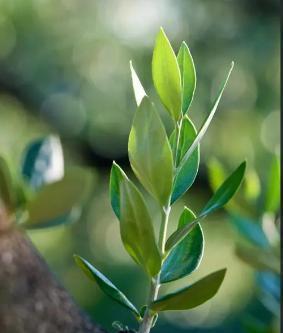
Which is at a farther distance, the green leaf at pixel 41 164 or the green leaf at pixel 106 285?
the green leaf at pixel 41 164

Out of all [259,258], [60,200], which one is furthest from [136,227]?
[259,258]

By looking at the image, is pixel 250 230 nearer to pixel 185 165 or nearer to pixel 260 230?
pixel 260 230

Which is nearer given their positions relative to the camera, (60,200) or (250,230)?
(60,200)

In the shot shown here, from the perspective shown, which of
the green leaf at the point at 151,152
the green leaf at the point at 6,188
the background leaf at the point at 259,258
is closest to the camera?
the green leaf at the point at 151,152

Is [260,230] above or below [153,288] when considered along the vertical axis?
below

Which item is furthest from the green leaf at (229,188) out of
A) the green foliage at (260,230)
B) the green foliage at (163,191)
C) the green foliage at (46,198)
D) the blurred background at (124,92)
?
the blurred background at (124,92)

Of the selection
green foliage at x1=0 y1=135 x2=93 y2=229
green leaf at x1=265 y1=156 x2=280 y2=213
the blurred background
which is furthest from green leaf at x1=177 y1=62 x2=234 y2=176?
the blurred background

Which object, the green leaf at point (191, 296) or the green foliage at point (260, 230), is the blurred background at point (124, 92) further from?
the green leaf at point (191, 296)
